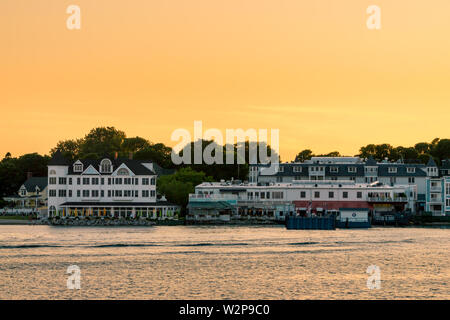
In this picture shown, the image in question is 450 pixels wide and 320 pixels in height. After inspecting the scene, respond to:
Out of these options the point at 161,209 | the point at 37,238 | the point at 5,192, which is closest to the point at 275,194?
the point at 161,209

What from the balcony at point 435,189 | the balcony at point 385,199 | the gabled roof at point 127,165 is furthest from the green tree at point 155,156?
the balcony at point 435,189

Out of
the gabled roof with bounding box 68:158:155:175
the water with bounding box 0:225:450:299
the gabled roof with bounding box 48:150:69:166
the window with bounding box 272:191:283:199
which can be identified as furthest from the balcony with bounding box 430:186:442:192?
the gabled roof with bounding box 48:150:69:166

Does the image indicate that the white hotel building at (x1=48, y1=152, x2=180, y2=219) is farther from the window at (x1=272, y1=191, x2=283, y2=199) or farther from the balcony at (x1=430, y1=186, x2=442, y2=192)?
the balcony at (x1=430, y1=186, x2=442, y2=192)

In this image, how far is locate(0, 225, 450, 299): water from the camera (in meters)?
40.9

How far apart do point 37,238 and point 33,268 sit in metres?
27.7

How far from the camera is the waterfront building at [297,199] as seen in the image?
124m

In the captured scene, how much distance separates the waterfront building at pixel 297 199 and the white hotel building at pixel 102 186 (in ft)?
25.5

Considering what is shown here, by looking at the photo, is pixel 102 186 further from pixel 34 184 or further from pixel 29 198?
pixel 34 184

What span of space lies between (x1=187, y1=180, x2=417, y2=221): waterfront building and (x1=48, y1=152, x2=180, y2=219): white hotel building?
776 centimetres

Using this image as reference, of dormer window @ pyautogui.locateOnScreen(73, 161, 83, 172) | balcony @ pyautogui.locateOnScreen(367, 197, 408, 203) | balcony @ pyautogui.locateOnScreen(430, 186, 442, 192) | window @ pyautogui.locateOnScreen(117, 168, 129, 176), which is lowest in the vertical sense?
balcony @ pyautogui.locateOnScreen(367, 197, 408, 203)

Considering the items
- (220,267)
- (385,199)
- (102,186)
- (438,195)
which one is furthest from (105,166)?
(220,267)
